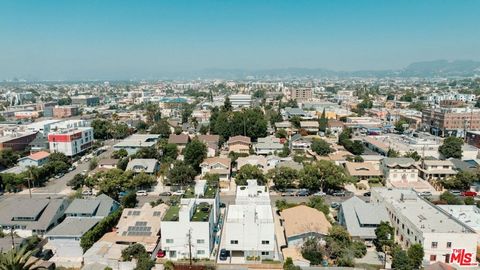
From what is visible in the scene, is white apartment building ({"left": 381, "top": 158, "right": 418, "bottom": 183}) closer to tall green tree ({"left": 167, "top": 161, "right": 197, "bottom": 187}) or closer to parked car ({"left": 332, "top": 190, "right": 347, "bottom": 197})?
parked car ({"left": 332, "top": 190, "right": 347, "bottom": 197})

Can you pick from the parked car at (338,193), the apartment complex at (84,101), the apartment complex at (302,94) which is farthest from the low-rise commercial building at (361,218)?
the apartment complex at (84,101)

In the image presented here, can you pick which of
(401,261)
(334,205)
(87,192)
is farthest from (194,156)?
(401,261)

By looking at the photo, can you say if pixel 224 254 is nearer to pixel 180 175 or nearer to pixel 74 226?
pixel 74 226

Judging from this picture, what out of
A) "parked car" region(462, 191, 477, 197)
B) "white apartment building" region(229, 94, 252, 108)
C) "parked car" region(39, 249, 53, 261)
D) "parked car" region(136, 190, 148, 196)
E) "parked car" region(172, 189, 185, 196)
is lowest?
"parked car" region(136, 190, 148, 196)

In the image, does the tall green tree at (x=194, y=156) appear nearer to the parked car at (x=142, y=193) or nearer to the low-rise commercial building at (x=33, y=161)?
the parked car at (x=142, y=193)

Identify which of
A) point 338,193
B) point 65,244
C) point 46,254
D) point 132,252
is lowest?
point 338,193

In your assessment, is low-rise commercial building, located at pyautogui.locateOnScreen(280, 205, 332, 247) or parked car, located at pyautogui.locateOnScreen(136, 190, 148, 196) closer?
low-rise commercial building, located at pyautogui.locateOnScreen(280, 205, 332, 247)

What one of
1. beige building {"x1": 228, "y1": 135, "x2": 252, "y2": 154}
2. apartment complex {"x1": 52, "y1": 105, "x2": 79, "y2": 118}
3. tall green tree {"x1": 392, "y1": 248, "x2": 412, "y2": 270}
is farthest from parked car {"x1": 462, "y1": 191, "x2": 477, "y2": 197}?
apartment complex {"x1": 52, "y1": 105, "x2": 79, "y2": 118}

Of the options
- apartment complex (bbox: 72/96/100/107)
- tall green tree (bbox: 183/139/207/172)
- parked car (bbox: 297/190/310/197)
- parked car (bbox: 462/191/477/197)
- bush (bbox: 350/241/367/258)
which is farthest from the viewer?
apartment complex (bbox: 72/96/100/107)

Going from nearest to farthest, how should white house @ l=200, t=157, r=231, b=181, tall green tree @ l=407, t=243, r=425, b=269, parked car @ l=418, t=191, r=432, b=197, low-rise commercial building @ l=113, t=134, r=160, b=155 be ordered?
tall green tree @ l=407, t=243, r=425, b=269 < parked car @ l=418, t=191, r=432, b=197 < white house @ l=200, t=157, r=231, b=181 < low-rise commercial building @ l=113, t=134, r=160, b=155

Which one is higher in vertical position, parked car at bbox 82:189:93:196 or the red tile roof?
the red tile roof
